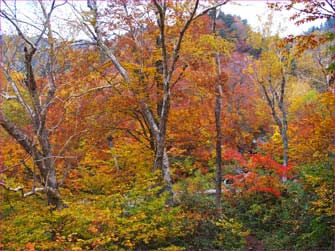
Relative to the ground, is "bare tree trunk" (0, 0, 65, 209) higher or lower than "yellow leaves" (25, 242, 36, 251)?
higher

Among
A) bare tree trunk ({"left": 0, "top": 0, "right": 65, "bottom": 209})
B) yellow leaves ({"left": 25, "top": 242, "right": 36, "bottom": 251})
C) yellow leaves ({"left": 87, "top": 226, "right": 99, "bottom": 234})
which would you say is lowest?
yellow leaves ({"left": 87, "top": 226, "right": 99, "bottom": 234})

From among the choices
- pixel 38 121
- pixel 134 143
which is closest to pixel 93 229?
pixel 38 121

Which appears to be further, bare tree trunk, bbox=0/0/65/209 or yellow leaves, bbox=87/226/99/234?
bare tree trunk, bbox=0/0/65/209

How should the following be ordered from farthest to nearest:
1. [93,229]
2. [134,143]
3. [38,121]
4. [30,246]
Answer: [134,143], [38,121], [93,229], [30,246]

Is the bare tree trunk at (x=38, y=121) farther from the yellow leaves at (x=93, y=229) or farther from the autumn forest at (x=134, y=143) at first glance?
the yellow leaves at (x=93, y=229)

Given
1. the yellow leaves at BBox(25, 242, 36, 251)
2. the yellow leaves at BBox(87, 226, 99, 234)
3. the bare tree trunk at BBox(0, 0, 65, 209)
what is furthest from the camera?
the bare tree trunk at BBox(0, 0, 65, 209)

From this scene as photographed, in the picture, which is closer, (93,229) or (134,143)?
(93,229)

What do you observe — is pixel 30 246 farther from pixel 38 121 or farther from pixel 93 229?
pixel 38 121

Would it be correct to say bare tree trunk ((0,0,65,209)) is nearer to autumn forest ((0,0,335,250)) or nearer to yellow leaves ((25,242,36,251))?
autumn forest ((0,0,335,250))

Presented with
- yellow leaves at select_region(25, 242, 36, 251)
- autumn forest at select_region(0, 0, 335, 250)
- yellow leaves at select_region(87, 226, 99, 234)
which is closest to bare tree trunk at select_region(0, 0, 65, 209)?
autumn forest at select_region(0, 0, 335, 250)

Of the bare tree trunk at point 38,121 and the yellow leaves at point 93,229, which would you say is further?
the bare tree trunk at point 38,121

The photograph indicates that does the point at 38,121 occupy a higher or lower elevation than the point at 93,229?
higher

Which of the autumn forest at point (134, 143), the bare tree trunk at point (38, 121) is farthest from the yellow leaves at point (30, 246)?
the bare tree trunk at point (38, 121)

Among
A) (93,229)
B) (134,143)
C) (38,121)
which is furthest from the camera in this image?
(134,143)
